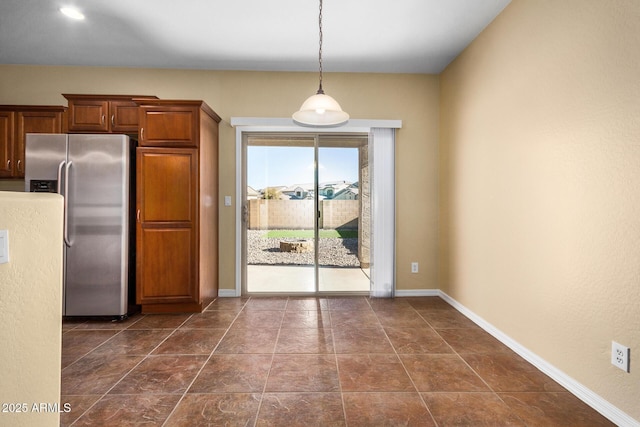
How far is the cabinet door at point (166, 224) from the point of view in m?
3.23

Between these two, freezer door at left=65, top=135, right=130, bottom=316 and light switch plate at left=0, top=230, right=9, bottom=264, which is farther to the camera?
freezer door at left=65, top=135, right=130, bottom=316

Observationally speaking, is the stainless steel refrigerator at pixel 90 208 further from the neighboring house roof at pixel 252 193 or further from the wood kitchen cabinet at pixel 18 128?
the neighboring house roof at pixel 252 193

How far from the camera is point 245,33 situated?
3.04 meters

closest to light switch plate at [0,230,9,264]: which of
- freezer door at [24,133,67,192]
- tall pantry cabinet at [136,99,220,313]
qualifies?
tall pantry cabinet at [136,99,220,313]

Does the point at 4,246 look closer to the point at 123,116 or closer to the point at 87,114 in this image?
the point at 123,116

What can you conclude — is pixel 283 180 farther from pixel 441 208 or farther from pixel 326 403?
pixel 326 403

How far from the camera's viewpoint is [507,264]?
2.60 metres

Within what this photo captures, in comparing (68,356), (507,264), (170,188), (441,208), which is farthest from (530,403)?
(170,188)

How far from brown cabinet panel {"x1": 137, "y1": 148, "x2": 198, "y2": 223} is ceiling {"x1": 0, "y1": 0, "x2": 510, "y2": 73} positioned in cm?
113

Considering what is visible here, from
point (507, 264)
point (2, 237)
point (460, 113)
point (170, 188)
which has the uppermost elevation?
point (460, 113)

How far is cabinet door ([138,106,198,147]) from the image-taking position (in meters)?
3.25

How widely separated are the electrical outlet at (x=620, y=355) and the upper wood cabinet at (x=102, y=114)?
4.20m

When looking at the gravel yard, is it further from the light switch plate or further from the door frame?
the light switch plate

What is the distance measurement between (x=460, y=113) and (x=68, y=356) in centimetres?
415
